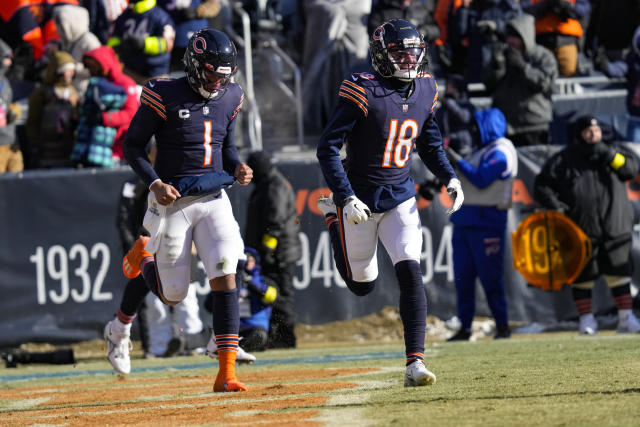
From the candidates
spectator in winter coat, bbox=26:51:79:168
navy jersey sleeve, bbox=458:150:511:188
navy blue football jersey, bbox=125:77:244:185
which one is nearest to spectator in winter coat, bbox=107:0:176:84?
spectator in winter coat, bbox=26:51:79:168

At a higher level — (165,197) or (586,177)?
(165,197)

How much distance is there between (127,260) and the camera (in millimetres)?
7637

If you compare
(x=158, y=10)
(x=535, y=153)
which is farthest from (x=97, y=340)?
(x=535, y=153)

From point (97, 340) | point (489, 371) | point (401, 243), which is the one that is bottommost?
point (97, 340)

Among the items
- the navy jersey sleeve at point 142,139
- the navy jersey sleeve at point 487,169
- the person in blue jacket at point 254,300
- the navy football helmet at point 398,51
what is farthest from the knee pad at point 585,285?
the navy jersey sleeve at point 142,139

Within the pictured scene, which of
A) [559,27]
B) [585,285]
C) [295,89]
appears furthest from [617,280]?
[295,89]

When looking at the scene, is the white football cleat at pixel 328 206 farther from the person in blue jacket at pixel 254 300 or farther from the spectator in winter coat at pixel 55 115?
the spectator in winter coat at pixel 55 115

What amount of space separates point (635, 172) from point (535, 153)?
1.36 meters

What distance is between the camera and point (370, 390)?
612cm

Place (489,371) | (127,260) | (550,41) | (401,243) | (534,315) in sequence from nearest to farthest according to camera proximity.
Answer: (401,243) → (489,371) → (127,260) → (534,315) → (550,41)

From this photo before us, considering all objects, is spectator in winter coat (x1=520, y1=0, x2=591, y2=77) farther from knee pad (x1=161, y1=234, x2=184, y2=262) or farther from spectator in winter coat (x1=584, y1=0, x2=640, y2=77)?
knee pad (x1=161, y1=234, x2=184, y2=262)

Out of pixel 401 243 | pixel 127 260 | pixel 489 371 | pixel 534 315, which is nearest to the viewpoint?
pixel 401 243

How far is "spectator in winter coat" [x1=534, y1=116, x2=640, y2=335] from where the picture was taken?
11.3 metres

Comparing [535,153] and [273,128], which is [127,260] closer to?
[535,153]
